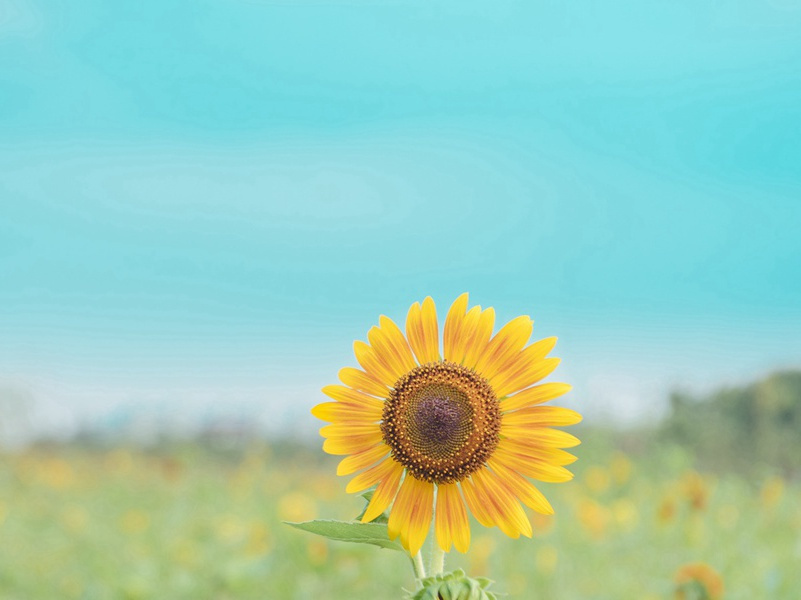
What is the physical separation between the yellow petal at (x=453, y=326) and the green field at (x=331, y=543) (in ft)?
7.14

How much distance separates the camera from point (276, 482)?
230 inches

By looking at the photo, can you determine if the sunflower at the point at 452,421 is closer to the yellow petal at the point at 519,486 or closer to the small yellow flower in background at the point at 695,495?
the yellow petal at the point at 519,486

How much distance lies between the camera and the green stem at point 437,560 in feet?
3.36

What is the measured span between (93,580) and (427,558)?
3137 millimetres

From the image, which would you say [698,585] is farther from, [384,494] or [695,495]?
[384,494]

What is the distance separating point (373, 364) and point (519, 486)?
0.25 meters

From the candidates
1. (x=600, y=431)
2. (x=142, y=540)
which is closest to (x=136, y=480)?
(x=142, y=540)

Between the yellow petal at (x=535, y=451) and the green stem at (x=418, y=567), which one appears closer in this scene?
the green stem at (x=418, y=567)

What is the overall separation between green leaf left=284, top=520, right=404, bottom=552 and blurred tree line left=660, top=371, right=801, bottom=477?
7.00 metres

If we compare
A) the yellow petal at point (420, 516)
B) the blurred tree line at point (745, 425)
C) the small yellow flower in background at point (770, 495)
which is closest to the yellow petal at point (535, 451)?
the yellow petal at point (420, 516)

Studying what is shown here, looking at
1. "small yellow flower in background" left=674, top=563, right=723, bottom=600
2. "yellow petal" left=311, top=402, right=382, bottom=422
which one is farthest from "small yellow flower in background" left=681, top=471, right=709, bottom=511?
"yellow petal" left=311, top=402, right=382, bottom=422

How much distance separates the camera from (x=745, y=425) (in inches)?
314

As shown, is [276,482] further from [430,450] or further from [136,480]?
[430,450]

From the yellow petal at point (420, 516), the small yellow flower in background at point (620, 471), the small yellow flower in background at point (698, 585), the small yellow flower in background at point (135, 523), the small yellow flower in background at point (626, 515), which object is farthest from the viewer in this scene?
the small yellow flower in background at point (620, 471)
